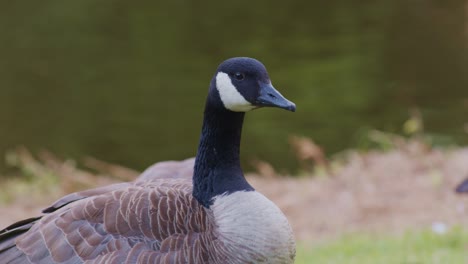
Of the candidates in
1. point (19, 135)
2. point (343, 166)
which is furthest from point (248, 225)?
point (19, 135)

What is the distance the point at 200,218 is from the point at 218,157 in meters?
0.43

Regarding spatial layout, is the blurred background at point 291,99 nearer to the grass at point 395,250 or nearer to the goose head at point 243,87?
the grass at point 395,250

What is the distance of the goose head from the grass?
2503mm

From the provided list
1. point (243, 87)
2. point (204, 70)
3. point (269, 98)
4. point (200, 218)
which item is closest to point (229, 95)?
point (243, 87)

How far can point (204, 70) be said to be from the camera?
1698cm

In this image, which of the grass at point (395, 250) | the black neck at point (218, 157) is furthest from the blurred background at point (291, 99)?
the black neck at point (218, 157)

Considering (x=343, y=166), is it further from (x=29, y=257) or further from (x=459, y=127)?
(x=29, y=257)

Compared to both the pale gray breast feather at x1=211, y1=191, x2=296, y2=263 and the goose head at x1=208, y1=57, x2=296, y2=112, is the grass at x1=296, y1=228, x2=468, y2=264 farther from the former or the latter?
the goose head at x1=208, y1=57, x2=296, y2=112

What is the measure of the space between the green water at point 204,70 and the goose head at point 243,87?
791 centimetres

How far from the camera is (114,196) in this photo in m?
4.51

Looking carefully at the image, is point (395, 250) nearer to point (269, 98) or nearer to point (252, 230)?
point (252, 230)

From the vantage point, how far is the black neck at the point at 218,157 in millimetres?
4457

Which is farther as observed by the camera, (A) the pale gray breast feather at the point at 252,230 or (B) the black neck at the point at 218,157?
(B) the black neck at the point at 218,157

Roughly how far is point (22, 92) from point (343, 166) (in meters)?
8.79
